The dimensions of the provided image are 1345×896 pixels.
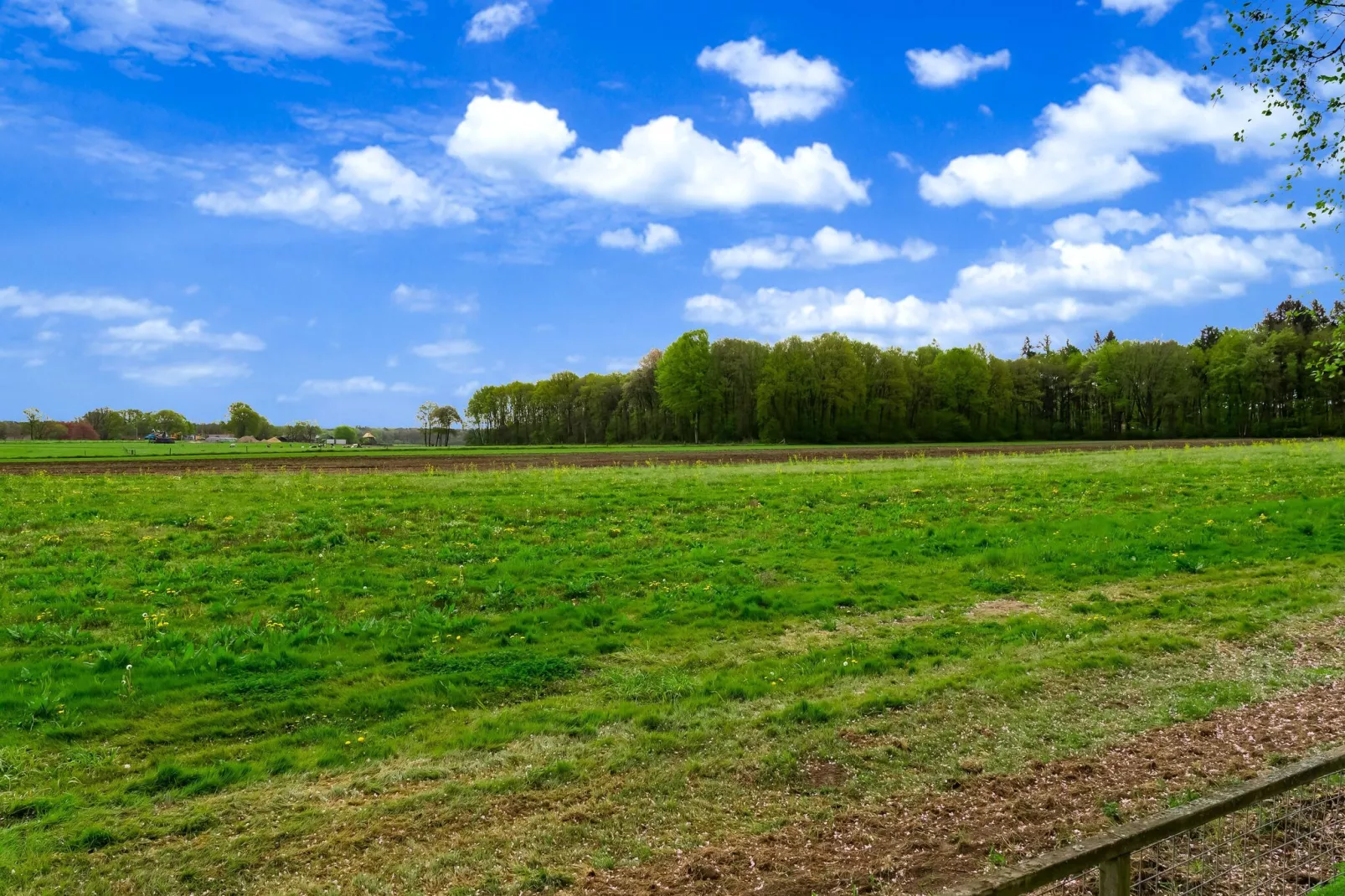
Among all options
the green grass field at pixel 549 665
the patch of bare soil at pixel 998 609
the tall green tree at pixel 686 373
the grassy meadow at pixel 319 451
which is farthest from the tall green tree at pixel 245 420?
the patch of bare soil at pixel 998 609

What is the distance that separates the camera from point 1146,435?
107 metres

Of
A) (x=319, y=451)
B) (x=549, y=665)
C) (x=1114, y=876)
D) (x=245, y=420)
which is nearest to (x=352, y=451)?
(x=319, y=451)

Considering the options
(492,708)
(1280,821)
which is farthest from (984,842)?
→ (492,708)

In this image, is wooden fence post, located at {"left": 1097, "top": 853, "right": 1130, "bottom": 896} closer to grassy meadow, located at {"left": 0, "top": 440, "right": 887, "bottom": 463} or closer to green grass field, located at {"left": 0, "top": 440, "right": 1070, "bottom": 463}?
green grass field, located at {"left": 0, "top": 440, "right": 1070, "bottom": 463}

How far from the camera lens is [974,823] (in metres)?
6.50

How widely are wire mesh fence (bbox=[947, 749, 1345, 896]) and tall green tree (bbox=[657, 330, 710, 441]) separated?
92898 mm

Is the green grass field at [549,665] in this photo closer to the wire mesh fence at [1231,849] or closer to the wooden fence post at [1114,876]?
the wire mesh fence at [1231,849]

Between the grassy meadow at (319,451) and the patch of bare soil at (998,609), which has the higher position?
the grassy meadow at (319,451)

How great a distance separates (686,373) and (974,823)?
93725 millimetres

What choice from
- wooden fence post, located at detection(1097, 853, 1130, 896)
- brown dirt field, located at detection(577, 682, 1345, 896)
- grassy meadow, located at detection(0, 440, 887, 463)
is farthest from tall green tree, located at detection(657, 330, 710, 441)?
wooden fence post, located at detection(1097, 853, 1130, 896)

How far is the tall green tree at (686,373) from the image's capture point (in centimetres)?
9938

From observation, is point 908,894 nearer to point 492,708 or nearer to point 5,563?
point 492,708

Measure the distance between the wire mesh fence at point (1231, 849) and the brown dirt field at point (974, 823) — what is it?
1.75 feet

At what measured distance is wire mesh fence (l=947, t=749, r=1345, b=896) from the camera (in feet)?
12.7
